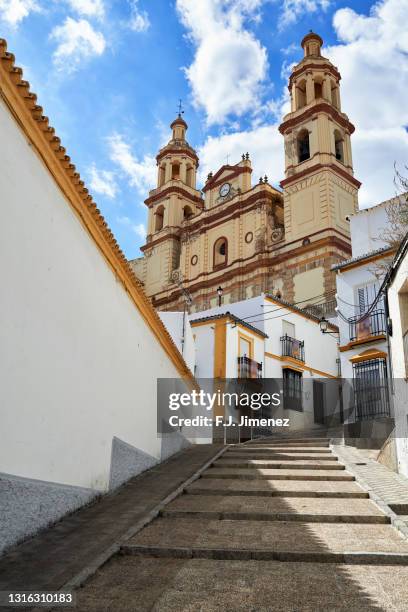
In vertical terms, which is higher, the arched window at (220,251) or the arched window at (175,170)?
the arched window at (175,170)

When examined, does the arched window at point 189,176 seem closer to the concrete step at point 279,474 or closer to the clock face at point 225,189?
the clock face at point 225,189

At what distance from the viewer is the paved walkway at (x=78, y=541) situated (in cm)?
439

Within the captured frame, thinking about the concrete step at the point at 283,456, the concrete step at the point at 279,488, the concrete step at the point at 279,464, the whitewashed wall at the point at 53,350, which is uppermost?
the whitewashed wall at the point at 53,350

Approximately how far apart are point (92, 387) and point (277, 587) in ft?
12.1

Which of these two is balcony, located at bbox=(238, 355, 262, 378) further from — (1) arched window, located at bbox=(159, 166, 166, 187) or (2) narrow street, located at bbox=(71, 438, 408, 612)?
(1) arched window, located at bbox=(159, 166, 166, 187)

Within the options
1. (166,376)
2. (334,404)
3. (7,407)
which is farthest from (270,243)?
(7,407)

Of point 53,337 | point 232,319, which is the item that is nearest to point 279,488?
point 53,337

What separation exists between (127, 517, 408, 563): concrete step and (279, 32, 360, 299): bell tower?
69.2ft

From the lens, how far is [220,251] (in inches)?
1319

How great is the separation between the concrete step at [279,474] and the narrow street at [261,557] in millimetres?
764

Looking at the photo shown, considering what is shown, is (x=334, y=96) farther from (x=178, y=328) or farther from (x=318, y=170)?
(x=178, y=328)

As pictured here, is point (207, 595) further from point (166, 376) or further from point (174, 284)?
point (174, 284)

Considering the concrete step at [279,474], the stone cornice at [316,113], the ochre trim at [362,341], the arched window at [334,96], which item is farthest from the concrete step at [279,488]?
the arched window at [334,96]

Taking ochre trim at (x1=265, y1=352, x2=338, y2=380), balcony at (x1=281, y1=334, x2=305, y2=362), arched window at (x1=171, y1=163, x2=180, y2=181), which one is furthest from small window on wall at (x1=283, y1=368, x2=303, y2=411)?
arched window at (x1=171, y1=163, x2=180, y2=181)
